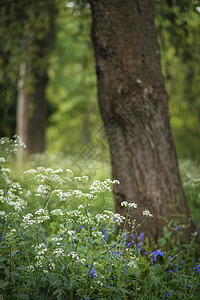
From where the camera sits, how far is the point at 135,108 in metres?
3.32

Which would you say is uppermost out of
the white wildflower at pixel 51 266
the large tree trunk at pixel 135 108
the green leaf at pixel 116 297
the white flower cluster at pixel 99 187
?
the large tree trunk at pixel 135 108

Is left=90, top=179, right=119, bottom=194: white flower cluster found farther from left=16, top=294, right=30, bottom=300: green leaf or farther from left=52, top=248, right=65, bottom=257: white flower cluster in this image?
left=16, top=294, right=30, bottom=300: green leaf

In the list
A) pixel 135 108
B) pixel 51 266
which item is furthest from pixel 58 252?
pixel 135 108

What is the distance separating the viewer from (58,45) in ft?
46.6

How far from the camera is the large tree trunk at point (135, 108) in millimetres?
3268

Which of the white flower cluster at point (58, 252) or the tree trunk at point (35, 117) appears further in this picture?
the tree trunk at point (35, 117)

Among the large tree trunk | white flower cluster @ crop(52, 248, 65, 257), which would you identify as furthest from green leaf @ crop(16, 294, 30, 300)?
Result: the large tree trunk

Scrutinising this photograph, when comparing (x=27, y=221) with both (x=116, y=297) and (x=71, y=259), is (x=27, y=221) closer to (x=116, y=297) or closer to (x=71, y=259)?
(x=71, y=259)

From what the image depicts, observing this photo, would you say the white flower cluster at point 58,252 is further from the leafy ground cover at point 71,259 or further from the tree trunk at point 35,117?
the tree trunk at point 35,117

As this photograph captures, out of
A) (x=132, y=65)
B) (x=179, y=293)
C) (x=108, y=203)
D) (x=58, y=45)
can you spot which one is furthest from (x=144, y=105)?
(x=58, y=45)

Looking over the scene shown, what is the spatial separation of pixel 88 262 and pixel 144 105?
1918mm

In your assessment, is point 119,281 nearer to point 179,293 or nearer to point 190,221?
point 179,293

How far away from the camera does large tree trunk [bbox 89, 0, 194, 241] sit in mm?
3268

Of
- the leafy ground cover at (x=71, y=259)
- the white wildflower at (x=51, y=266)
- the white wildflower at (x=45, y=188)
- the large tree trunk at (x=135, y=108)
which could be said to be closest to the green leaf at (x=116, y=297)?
the leafy ground cover at (x=71, y=259)
